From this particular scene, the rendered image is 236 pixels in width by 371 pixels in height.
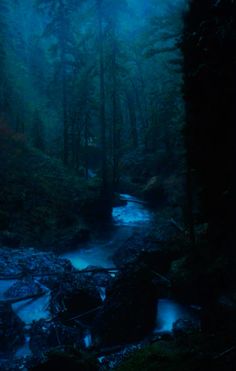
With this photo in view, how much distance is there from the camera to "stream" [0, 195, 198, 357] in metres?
10.5

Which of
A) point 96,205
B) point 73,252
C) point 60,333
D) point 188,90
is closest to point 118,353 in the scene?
point 60,333

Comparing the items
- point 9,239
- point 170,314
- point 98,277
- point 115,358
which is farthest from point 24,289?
point 9,239

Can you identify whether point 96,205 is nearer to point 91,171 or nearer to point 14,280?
point 14,280

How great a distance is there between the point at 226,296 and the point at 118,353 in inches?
149

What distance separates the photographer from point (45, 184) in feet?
75.2

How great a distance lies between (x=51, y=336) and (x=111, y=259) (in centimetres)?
838

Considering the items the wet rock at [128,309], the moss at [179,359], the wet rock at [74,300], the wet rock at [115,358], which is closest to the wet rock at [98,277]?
the wet rock at [74,300]

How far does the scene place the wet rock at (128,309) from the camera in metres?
9.30

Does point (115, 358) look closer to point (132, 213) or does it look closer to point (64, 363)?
point (64, 363)

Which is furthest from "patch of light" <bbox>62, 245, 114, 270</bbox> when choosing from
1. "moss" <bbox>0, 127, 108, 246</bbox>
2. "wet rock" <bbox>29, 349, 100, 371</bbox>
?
"wet rock" <bbox>29, 349, 100, 371</bbox>

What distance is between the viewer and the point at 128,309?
977 centimetres

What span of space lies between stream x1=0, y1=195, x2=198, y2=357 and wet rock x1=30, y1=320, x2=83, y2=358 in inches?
8.3

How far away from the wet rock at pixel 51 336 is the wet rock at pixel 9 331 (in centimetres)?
34

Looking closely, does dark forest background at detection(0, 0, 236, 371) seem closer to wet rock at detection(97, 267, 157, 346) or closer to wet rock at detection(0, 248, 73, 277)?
wet rock at detection(97, 267, 157, 346)
